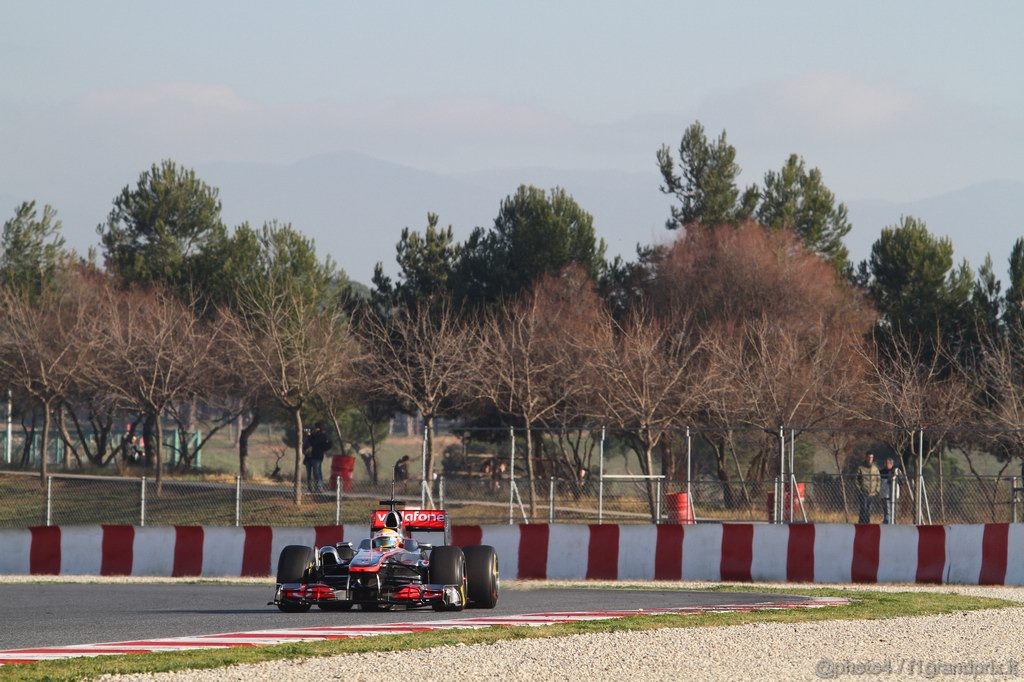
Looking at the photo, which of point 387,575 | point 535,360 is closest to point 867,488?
point 387,575

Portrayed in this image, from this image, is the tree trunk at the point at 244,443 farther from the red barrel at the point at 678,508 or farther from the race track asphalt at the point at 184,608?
the race track asphalt at the point at 184,608

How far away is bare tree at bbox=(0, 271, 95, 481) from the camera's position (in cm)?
5094

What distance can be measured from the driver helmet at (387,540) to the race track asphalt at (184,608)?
695mm

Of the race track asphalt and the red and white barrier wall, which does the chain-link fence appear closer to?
the red and white barrier wall

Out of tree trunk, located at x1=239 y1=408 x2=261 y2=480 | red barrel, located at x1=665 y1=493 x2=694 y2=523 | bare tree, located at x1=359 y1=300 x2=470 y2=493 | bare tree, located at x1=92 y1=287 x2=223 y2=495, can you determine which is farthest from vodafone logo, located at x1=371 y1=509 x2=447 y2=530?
tree trunk, located at x1=239 y1=408 x2=261 y2=480

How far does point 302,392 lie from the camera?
47.7 metres

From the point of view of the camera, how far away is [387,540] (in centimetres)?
1574

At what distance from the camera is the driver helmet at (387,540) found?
51.5ft

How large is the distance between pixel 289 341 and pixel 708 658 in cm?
4020

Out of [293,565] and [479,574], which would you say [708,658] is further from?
[293,565]

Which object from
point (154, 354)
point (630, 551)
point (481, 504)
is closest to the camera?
point (630, 551)

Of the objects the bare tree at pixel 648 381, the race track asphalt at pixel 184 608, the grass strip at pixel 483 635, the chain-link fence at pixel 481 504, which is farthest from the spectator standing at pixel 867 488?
the bare tree at pixel 648 381

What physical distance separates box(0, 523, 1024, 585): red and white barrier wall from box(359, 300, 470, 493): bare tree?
74.5 feet

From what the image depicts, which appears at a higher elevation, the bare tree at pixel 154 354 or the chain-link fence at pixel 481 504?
the bare tree at pixel 154 354
